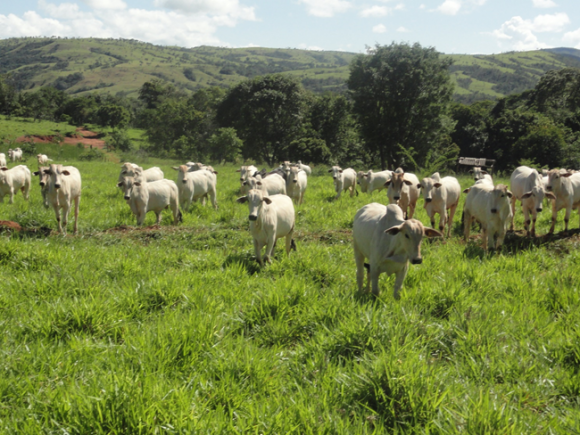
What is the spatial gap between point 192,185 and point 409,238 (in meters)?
10.7

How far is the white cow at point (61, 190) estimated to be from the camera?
11.0 metres

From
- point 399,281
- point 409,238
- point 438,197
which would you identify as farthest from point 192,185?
point 409,238

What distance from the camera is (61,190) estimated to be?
11.2 meters

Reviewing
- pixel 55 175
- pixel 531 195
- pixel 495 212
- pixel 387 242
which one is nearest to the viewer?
pixel 387 242

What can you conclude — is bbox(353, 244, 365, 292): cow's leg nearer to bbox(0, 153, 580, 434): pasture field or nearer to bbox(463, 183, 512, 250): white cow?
bbox(0, 153, 580, 434): pasture field

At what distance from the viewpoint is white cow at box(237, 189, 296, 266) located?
792 centimetres

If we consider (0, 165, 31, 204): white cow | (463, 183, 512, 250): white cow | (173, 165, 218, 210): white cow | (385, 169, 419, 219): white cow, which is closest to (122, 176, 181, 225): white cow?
(173, 165, 218, 210): white cow

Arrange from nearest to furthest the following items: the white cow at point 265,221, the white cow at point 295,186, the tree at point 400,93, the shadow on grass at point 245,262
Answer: the shadow on grass at point 245,262 → the white cow at point 265,221 → the white cow at point 295,186 → the tree at point 400,93

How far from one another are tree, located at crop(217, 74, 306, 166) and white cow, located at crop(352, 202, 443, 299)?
1566 inches

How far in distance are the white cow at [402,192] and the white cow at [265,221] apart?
4.54 meters

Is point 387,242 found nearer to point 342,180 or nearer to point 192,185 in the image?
point 192,185

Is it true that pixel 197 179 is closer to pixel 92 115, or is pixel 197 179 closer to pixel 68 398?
pixel 68 398

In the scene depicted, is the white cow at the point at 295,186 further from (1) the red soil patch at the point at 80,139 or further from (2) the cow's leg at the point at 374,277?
(1) the red soil patch at the point at 80,139

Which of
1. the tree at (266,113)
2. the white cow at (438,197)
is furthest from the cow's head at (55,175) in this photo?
the tree at (266,113)
